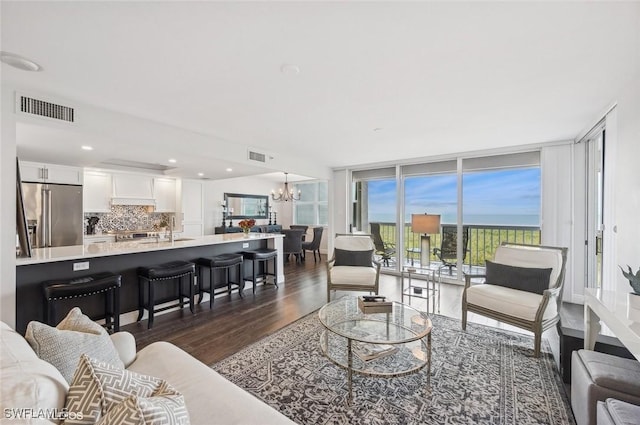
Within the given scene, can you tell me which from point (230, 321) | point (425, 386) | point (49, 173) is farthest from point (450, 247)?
point (49, 173)

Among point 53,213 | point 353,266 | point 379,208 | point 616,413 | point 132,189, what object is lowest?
point 616,413

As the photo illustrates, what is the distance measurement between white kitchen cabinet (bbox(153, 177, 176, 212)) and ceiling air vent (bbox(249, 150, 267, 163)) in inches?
120

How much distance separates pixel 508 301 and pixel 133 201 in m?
6.57

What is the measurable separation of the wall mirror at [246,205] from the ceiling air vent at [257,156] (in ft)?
12.3

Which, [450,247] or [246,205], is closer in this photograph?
[450,247]

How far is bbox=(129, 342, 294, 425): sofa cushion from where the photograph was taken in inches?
45.9

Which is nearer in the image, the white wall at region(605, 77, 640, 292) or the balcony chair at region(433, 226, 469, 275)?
the white wall at region(605, 77, 640, 292)

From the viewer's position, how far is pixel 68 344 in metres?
1.25

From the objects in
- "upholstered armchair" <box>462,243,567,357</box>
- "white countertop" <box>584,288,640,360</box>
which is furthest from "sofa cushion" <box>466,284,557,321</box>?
"white countertop" <box>584,288,640,360</box>

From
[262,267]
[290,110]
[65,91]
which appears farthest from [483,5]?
[262,267]

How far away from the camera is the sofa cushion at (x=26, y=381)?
0.81m

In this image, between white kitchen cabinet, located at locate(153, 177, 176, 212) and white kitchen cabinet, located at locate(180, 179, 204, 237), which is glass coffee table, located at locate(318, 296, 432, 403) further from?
white kitchen cabinet, located at locate(153, 177, 176, 212)

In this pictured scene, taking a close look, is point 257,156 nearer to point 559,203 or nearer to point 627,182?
point 627,182

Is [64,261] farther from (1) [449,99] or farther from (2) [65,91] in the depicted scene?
(1) [449,99]
